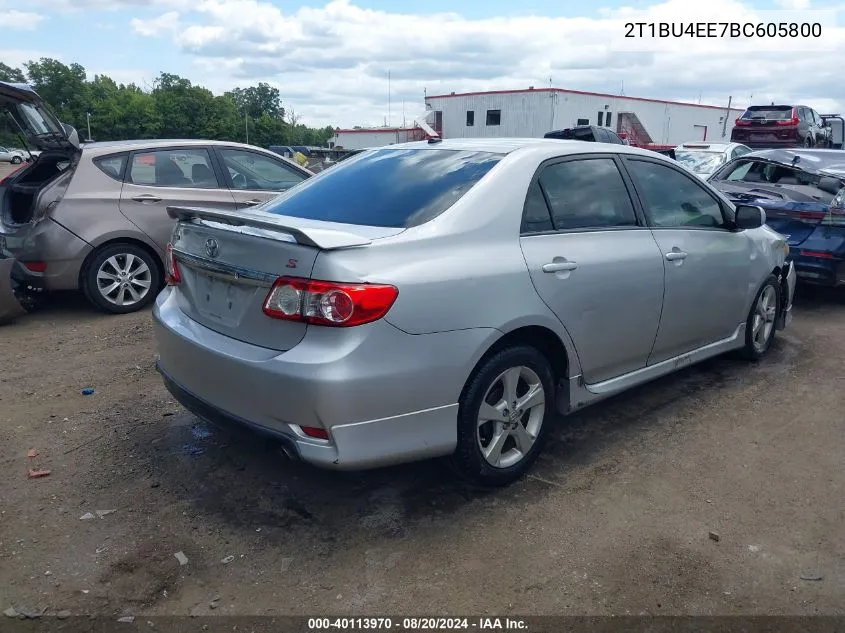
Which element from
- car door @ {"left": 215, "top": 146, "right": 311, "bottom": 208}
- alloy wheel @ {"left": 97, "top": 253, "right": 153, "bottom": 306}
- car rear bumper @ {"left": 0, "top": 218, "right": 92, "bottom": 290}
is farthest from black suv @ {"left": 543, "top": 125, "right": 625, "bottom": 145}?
car rear bumper @ {"left": 0, "top": 218, "right": 92, "bottom": 290}

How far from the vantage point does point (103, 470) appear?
3.67 metres

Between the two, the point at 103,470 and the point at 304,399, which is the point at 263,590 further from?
the point at 103,470

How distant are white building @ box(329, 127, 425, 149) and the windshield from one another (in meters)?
27.4

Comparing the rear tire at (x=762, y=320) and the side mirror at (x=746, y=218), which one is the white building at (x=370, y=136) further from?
the side mirror at (x=746, y=218)

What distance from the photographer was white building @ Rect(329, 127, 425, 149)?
4162cm

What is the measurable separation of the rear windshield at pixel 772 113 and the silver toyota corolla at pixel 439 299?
61.4ft

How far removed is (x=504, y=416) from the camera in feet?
11.1

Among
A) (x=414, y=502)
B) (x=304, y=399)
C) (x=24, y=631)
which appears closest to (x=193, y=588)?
(x=24, y=631)

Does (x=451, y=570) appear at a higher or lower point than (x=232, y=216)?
lower

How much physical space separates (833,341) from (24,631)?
617 centimetres

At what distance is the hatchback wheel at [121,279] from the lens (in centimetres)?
651

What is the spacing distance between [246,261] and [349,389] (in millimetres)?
747

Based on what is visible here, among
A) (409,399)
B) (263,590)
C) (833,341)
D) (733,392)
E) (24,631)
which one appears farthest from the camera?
(833,341)

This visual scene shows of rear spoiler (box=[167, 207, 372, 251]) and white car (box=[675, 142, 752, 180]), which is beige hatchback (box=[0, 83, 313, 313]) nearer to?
rear spoiler (box=[167, 207, 372, 251])
